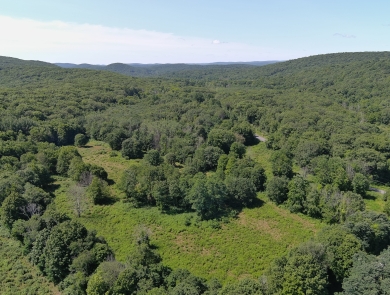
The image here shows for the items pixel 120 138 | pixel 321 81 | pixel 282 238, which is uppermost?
pixel 321 81

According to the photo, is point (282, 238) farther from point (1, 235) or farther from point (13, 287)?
point (1, 235)

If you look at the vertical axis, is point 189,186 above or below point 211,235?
above

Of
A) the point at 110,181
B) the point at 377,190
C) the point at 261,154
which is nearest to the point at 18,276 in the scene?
the point at 110,181

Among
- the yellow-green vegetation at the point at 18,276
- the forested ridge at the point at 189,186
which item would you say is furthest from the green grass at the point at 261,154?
the yellow-green vegetation at the point at 18,276

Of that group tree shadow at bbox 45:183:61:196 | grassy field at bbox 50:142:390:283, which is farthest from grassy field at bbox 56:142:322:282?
tree shadow at bbox 45:183:61:196

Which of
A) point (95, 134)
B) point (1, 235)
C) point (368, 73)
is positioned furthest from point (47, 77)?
point (368, 73)

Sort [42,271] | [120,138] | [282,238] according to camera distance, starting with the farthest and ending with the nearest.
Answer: [120,138], [282,238], [42,271]

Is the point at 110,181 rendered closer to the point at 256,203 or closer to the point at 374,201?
the point at 256,203
